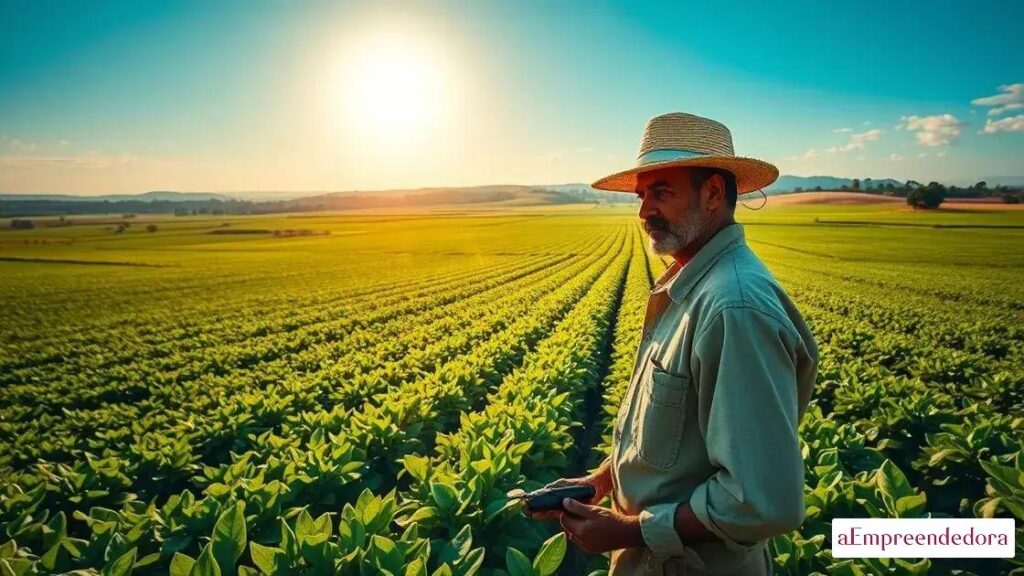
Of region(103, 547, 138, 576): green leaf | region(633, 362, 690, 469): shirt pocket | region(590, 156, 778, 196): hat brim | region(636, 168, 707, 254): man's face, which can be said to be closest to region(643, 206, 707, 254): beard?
region(636, 168, 707, 254): man's face

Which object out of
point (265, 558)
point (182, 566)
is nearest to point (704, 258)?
point (265, 558)

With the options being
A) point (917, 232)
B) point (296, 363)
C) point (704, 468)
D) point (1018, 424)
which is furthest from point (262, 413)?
point (917, 232)

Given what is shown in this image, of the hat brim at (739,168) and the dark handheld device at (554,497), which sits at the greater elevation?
the hat brim at (739,168)

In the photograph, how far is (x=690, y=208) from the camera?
1894mm

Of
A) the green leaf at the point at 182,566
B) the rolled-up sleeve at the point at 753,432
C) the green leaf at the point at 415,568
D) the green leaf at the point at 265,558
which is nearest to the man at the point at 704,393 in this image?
the rolled-up sleeve at the point at 753,432

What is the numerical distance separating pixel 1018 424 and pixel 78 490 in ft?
24.8

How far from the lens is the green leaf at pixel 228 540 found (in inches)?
89.8

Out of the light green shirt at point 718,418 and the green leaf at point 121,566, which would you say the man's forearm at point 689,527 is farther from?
the green leaf at point 121,566

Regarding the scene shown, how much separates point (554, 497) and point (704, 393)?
792mm

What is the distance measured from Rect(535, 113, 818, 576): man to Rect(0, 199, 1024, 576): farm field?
0.65 m

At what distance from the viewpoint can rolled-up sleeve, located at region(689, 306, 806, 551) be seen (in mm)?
1367

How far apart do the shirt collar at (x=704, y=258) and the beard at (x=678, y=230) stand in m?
0.07

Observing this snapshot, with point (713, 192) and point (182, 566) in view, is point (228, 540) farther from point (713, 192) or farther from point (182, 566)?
point (713, 192)

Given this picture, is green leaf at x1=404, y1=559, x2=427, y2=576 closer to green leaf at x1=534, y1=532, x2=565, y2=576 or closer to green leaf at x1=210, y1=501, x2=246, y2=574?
green leaf at x1=534, y1=532, x2=565, y2=576
